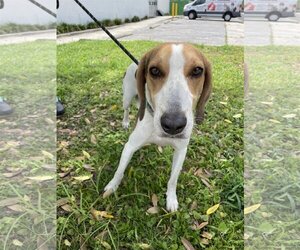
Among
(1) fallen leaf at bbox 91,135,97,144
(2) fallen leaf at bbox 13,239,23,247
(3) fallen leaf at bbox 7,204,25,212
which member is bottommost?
(1) fallen leaf at bbox 91,135,97,144

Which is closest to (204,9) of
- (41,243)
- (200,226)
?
(200,226)

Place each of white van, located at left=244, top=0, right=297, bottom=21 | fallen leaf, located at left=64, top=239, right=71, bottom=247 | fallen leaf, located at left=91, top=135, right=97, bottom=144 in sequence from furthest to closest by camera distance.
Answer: fallen leaf, located at left=91, top=135, right=97, bottom=144, fallen leaf, located at left=64, top=239, right=71, bottom=247, white van, located at left=244, top=0, right=297, bottom=21

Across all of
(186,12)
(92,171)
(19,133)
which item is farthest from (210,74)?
(186,12)

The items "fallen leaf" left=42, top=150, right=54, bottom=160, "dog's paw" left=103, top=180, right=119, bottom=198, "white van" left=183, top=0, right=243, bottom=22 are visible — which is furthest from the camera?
"white van" left=183, top=0, right=243, bottom=22

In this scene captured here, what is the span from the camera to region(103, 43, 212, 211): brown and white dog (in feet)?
4.67

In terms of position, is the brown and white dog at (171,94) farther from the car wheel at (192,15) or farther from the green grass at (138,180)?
the car wheel at (192,15)

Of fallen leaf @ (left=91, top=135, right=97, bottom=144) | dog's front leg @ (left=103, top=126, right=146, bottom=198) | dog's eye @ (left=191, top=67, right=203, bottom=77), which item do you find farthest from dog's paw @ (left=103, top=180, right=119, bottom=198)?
dog's eye @ (left=191, top=67, right=203, bottom=77)

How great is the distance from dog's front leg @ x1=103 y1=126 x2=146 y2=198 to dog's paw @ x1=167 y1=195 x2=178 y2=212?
0.97ft

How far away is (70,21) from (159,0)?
6.09 ft

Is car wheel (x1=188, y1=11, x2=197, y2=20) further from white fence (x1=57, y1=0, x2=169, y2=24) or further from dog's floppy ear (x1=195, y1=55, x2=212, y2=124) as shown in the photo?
dog's floppy ear (x1=195, y1=55, x2=212, y2=124)

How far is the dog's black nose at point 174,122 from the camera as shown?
1.40m

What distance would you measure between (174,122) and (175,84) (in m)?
0.17

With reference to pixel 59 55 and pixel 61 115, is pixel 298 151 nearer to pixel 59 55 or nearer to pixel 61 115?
pixel 61 115

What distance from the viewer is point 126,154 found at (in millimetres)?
1954
